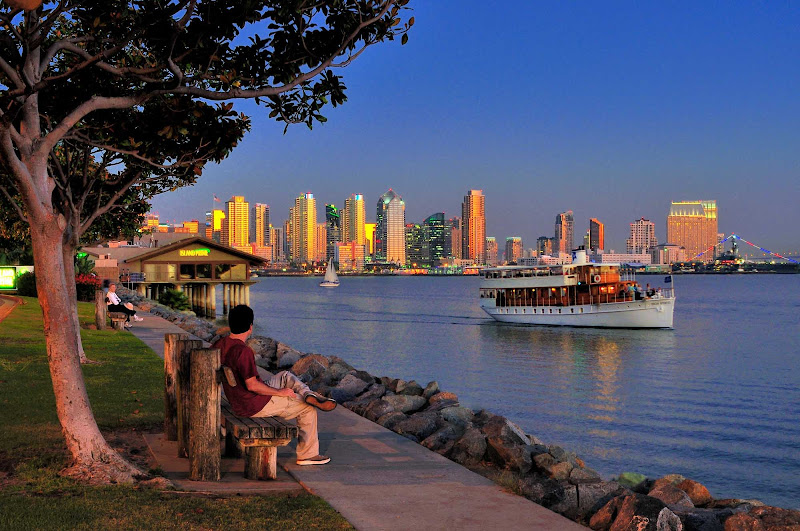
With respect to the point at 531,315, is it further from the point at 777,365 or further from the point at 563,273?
the point at 777,365

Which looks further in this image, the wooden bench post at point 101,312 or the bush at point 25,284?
the bush at point 25,284

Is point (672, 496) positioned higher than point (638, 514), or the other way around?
Answer: point (638, 514)

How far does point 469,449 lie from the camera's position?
423 inches

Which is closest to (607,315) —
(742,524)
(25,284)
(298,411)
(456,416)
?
(25,284)

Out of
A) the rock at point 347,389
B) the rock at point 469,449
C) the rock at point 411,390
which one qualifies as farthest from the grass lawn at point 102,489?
Result: the rock at point 411,390

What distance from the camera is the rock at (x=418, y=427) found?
40.2ft

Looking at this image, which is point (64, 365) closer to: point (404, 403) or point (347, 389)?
point (404, 403)

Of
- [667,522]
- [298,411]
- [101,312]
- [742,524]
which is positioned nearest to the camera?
[667,522]

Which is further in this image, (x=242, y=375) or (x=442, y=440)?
(x=442, y=440)

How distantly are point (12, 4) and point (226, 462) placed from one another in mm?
5785

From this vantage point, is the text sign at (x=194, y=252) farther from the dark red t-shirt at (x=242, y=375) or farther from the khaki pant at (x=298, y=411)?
the dark red t-shirt at (x=242, y=375)

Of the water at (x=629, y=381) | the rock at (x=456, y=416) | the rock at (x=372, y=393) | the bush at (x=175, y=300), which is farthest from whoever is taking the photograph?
the bush at (x=175, y=300)

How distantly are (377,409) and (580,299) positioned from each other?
61430 millimetres

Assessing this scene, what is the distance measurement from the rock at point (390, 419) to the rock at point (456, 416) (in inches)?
43.7
